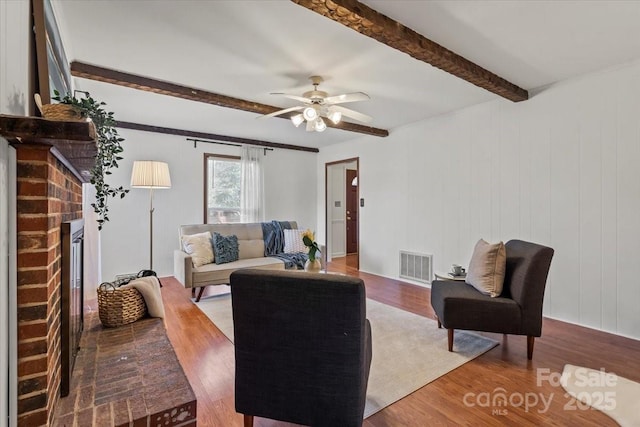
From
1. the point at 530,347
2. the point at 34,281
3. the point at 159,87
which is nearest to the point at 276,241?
the point at 159,87

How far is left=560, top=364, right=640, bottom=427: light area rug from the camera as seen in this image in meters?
1.75

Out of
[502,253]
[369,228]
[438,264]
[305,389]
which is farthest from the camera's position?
[369,228]

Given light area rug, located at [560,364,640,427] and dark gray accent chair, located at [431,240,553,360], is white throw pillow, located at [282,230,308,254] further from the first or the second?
light area rug, located at [560,364,640,427]

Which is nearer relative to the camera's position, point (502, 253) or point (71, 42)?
point (71, 42)

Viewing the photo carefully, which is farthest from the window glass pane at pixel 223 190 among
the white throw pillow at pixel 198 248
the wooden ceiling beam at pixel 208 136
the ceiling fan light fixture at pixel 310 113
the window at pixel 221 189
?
the ceiling fan light fixture at pixel 310 113

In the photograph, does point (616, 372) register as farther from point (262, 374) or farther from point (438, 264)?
point (262, 374)

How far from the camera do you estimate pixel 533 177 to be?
3363 mm

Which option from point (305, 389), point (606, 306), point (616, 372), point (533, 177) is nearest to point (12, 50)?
point (305, 389)

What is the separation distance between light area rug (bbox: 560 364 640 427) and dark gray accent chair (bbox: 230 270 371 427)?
1570 mm

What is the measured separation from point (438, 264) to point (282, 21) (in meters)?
3.65

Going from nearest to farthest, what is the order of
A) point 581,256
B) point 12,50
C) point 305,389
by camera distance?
1. point 12,50
2. point 305,389
3. point 581,256

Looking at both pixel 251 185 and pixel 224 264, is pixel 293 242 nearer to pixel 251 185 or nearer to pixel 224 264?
pixel 224 264

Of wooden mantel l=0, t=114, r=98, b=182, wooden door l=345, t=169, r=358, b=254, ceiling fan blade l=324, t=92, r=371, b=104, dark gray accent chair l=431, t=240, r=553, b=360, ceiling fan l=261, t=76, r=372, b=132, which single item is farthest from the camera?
wooden door l=345, t=169, r=358, b=254

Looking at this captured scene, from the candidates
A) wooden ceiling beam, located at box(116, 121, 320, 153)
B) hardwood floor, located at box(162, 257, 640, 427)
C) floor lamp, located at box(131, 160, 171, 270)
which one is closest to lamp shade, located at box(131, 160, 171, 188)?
floor lamp, located at box(131, 160, 171, 270)
